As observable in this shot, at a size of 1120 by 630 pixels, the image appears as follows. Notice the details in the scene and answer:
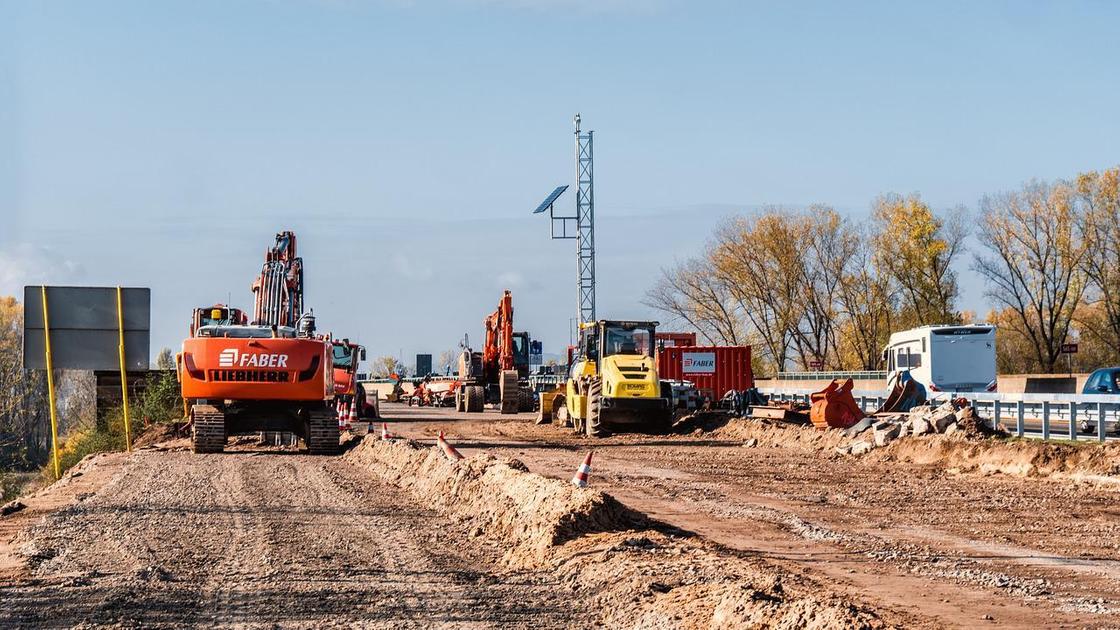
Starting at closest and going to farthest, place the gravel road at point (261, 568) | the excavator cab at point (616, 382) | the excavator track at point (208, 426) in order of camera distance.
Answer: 1. the gravel road at point (261, 568)
2. the excavator track at point (208, 426)
3. the excavator cab at point (616, 382)

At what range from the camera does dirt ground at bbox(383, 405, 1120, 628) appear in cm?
925

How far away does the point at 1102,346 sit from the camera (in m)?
68.6

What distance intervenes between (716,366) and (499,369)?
10598 millimetres

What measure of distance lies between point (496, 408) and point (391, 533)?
4478 cm

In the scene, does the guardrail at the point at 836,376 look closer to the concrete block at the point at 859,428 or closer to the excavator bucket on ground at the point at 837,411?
the excavator bucket on ground at the point at 837,411

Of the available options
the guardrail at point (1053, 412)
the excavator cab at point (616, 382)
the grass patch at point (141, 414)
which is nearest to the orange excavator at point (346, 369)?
the grass patch at point (141, 414)

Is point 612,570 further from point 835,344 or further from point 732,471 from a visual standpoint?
point 835,344

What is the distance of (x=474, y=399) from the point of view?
51.6 meters

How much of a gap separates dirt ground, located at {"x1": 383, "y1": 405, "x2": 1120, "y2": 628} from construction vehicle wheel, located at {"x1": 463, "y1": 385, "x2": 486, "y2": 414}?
2502 centimetres

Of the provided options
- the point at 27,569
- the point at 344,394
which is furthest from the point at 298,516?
the point at 344,394

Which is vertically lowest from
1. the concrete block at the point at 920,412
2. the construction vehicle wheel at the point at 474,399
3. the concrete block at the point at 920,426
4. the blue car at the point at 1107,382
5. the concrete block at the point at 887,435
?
the construction vehicle wheel at the point at 474,399

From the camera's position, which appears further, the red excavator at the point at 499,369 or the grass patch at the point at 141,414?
the red excavator at the point at 499,369

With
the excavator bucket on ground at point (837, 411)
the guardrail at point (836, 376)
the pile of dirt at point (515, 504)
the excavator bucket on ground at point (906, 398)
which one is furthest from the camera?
the guardrail at point (836, 376)

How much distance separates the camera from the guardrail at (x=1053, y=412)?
70.6 ft
